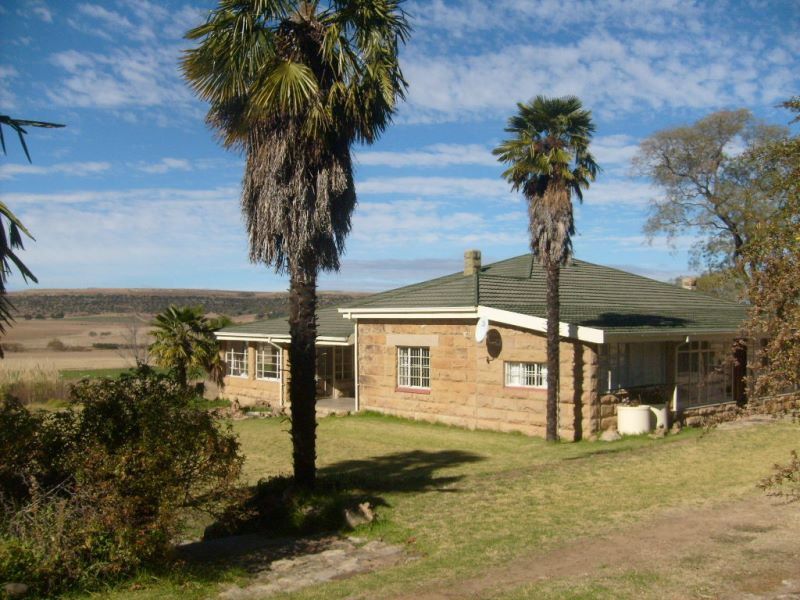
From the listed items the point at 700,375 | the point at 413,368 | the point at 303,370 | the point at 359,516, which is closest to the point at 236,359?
the point at 413,368

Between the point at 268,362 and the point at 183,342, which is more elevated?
the point at 183,342

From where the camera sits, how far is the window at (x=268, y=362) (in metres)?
28.7

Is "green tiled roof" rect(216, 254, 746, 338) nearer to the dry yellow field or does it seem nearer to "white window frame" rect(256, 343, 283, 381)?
"white window frame" rect(256, 343, 283, 381)

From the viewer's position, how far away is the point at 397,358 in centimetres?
2331

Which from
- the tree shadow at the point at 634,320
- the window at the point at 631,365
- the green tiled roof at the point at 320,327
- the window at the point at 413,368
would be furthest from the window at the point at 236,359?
the window at the point at 631,365

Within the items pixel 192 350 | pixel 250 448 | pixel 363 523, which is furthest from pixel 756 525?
pixel 192 350

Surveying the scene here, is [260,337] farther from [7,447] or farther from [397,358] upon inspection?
[7,447]

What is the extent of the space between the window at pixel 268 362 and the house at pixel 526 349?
0.81 meters

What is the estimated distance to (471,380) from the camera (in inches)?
823

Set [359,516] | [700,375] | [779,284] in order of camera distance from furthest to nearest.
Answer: [700,375] → [359,516] → [779,284]

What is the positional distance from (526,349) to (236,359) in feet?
50.1

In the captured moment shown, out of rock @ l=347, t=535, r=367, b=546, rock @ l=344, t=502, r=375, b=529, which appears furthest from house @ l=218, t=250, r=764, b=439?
rock @ l=347, t=535, r=367, b=546

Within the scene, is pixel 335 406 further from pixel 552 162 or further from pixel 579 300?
pixel 552 162

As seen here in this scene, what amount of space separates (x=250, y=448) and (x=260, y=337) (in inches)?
397
